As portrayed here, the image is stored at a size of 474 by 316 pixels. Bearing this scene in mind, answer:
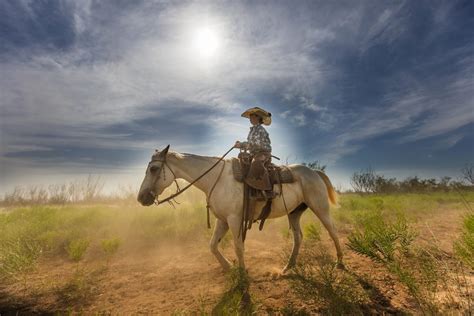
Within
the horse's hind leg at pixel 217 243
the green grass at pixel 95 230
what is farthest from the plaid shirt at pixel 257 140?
the green grass at pixel 95 230

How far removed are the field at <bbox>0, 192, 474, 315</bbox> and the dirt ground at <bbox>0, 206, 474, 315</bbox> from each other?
0.05 ft

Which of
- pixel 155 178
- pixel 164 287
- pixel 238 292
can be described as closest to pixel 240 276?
pixel 238 292

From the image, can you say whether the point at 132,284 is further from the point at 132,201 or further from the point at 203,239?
the point at 132,201

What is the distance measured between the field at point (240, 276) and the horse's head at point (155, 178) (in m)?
1.51

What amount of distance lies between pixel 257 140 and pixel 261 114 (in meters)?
0.59

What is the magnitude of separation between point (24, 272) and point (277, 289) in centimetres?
462

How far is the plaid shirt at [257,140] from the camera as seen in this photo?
4770 millimetres

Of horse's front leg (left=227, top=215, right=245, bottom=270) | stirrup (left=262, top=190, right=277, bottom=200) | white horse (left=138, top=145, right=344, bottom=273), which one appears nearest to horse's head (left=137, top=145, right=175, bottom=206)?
white horse (left=138, top=145, right=344, bottom=273)

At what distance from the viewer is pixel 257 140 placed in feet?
16.0

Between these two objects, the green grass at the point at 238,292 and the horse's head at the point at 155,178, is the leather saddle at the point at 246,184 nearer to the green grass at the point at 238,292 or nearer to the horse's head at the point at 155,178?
the green grass at the point at 238,292

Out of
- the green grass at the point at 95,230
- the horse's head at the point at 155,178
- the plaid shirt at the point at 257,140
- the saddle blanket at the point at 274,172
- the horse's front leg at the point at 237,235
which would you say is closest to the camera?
the horse's front leg at the point at 237,235

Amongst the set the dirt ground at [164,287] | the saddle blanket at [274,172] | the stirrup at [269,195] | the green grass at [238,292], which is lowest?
the dirt ground at [164,287]

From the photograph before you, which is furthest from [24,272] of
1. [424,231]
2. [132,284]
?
[424,231]

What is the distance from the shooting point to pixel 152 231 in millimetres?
8102
